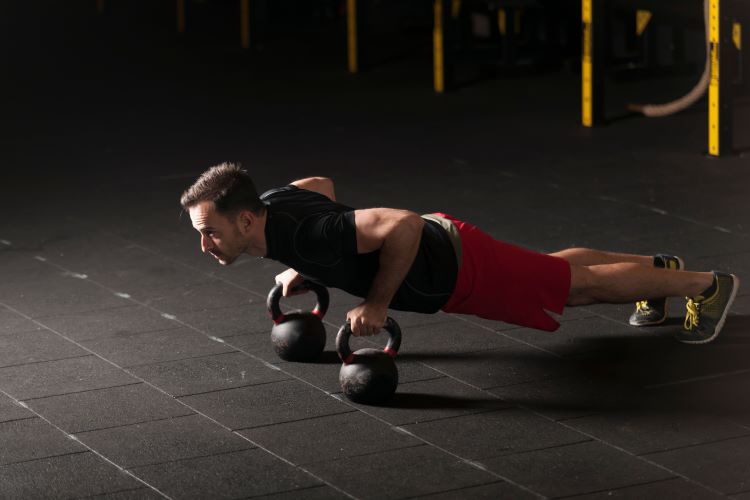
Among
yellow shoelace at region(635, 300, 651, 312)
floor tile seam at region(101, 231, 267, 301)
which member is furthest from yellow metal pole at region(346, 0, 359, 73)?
yellow shoelace at region(635, 300, 651, 312)

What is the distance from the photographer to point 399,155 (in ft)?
28.3

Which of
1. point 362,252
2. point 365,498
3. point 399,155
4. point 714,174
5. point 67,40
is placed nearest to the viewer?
point 365,498

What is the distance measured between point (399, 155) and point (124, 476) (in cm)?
503

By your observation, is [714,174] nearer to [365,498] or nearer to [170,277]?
[170,277]

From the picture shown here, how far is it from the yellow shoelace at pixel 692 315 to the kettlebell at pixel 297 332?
1.37 meters

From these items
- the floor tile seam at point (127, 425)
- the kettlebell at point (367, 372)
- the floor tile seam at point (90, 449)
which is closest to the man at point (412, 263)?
the kettlebell at point (367, 372)

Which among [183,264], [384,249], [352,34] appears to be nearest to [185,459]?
[384,249]

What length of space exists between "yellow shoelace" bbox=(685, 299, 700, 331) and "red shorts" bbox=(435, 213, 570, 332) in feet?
1.99

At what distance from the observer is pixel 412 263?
4.30m

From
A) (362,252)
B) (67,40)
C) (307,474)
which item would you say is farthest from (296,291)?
(67,40)

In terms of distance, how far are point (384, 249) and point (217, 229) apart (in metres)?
0.54

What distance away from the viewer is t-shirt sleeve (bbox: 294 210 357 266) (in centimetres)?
421

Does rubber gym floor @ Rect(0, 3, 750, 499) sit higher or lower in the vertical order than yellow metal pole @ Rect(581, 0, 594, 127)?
lower

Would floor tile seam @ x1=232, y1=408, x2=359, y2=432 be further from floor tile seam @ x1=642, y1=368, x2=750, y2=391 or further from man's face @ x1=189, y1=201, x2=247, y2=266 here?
floor tile seam @ x1=642, y1=368, x2=750, y2=391
